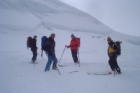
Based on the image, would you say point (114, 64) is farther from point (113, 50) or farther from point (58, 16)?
point (58, 16)

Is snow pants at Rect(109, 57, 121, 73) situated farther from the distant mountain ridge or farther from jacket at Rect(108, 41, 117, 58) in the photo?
the distant mountain ridge

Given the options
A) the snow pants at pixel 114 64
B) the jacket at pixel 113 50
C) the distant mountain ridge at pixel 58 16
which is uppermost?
the distant mountain ridge at pixel 58 16

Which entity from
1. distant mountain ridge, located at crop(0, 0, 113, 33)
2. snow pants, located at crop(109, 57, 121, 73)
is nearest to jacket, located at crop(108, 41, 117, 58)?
snow pants, located at crop(109, 57, 121, 73)

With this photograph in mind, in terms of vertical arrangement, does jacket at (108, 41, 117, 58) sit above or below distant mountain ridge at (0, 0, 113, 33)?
below

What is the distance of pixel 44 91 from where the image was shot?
4605 millimetres

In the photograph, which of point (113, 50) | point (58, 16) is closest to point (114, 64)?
point (113, 50)

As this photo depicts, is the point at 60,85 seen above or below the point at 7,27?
below

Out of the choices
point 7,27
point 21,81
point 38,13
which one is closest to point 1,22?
point 7,27

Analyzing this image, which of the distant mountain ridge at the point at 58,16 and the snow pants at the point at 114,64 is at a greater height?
the distant mountain ridge at the point at 58,16

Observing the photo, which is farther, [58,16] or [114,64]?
[58,16]

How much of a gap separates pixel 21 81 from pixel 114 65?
189 inches

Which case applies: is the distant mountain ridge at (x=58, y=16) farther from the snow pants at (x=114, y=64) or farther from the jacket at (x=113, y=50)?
the snow pants at (x=114, y=64)

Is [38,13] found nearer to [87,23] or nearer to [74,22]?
[74,22]

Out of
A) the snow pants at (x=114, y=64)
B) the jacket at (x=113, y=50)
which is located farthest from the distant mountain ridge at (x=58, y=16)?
the snow pants at (x=114, y=64)
